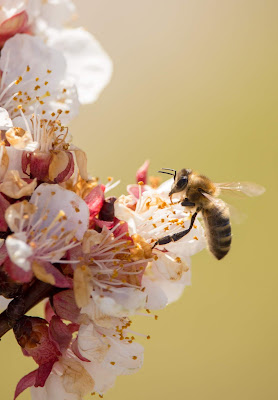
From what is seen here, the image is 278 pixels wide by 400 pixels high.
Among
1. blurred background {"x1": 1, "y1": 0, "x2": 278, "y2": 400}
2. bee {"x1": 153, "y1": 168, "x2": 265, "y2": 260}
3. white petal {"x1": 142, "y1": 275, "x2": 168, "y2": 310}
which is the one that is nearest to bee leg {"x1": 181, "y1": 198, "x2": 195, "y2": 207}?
bee {"x1": 153, "y1": 168, "x2": 265, "y2": 260}

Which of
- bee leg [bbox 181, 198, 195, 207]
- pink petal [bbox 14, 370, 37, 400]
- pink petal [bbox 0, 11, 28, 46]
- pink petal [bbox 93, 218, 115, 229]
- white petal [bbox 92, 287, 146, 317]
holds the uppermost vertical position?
pink petal [bbox 0, 11, 28, 46]

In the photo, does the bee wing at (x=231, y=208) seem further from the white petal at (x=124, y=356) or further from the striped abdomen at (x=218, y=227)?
the white petal at (x=124, y=356)

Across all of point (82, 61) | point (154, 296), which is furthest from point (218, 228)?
point (82, 61)

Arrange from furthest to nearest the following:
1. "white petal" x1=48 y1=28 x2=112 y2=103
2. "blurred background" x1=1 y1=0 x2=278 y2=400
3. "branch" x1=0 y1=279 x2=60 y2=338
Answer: "blurred background" x1=1 y1=0 x2=278 y2=400 → "white petal" x1=48 y1=28 x2=112 y2=103 → "branch" x1=0 y1=279 x2=60 y2=338

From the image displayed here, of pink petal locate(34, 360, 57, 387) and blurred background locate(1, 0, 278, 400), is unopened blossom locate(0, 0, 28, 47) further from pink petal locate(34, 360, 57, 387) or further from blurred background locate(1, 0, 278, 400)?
blurred background locate(1, 0, 278, 400)

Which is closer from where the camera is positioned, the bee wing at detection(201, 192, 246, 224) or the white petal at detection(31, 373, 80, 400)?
the white petal at detection(31, 373, 80, 400)

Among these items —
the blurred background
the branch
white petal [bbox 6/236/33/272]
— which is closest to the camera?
white petal [bbox 6/236/33/272]

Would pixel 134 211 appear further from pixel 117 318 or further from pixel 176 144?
pixel 176 144
